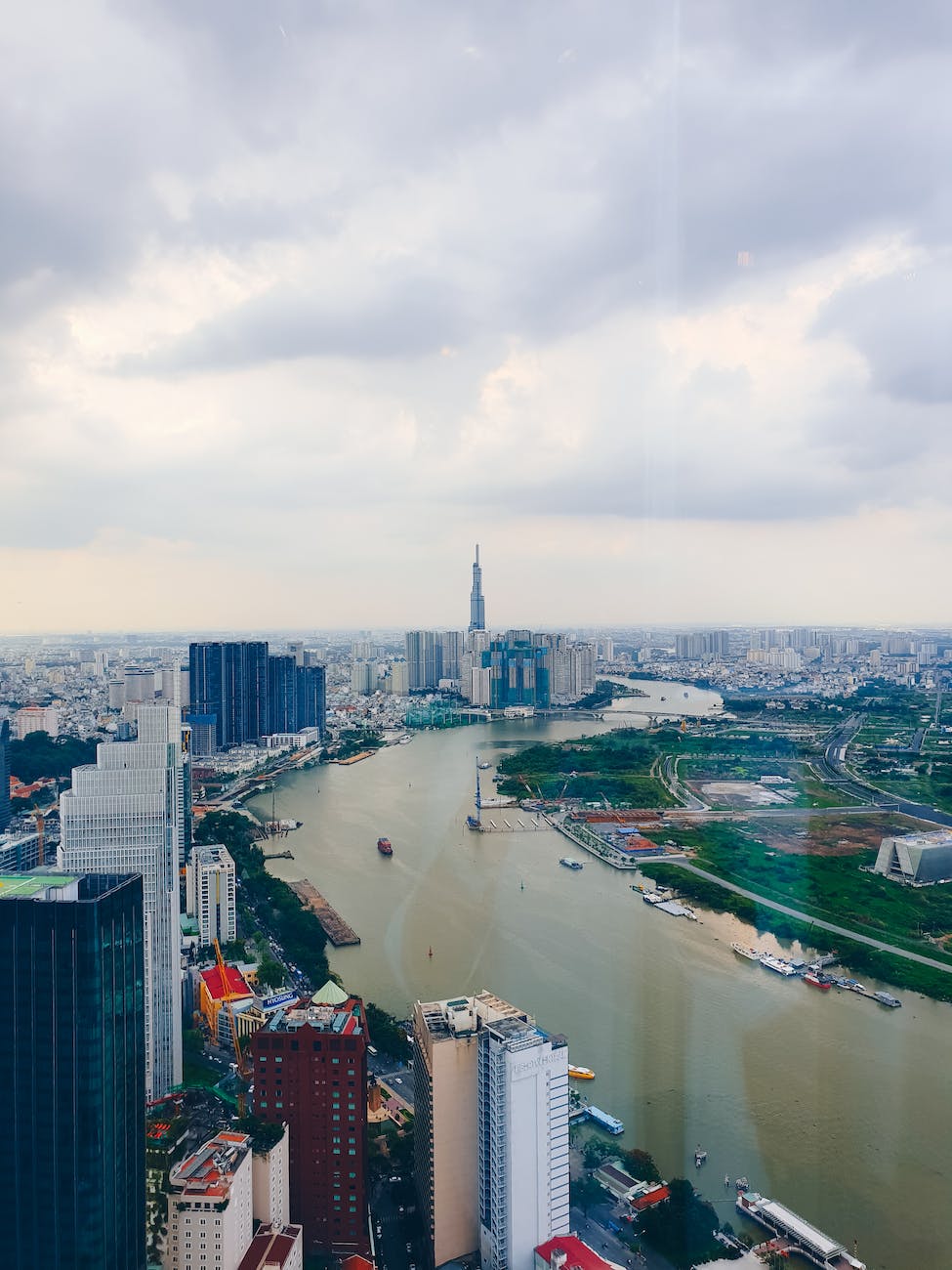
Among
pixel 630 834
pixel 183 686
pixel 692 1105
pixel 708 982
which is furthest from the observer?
pixel 183 686

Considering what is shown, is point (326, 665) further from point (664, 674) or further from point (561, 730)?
point (664, 674)

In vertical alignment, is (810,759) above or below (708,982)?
above

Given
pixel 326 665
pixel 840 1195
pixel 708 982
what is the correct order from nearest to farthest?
pixel 840 1195 → pixel 708 982 → pixel 326 665

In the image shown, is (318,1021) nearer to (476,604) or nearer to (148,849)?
(148,849)

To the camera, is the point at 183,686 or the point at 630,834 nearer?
the point at 630,834

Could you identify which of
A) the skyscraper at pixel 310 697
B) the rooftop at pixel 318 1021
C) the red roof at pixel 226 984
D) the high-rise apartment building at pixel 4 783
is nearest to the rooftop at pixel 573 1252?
the rooftop at pixel 318 1021

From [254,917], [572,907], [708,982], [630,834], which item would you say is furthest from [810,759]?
[254,917]

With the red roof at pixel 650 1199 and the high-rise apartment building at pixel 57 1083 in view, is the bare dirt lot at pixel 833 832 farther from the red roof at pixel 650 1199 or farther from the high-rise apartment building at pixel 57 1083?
the high-rise apartment building at pixel 57 1083

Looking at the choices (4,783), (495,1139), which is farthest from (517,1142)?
(4,783)
